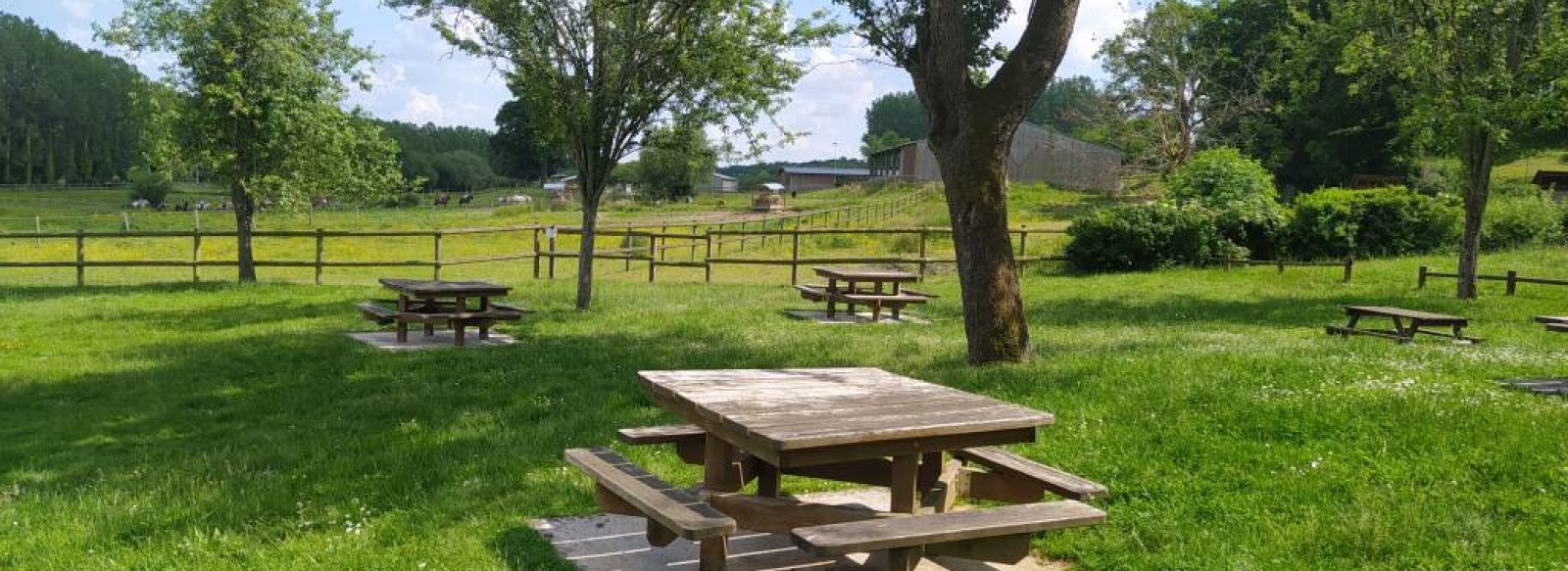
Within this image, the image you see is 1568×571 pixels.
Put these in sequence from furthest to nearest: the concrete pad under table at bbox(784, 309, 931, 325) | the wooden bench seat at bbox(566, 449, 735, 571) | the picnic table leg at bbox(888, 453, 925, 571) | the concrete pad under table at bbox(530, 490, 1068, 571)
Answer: the concrete pad under table at bbox(784, 309, 931, 325), the concrete pad under table at bbox(530, 490, 1068, 571), the picnic table leg at bbox(888, 453, 925, 571), the wooden bench seat at bbox(566, 449, 735, 571)

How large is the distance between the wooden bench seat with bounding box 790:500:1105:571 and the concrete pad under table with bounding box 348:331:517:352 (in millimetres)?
8717

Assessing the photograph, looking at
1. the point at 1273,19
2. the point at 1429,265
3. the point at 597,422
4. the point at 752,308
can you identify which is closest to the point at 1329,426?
the point at 597,422

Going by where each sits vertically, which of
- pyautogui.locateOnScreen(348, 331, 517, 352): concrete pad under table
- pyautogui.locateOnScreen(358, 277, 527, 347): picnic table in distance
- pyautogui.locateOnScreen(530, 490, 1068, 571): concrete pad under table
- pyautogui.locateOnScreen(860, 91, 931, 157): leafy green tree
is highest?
pyautogui.locateOnScreen(860, 91, 931, 157): leafy green tree

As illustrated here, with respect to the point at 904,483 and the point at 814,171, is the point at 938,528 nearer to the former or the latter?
the point at 904,483

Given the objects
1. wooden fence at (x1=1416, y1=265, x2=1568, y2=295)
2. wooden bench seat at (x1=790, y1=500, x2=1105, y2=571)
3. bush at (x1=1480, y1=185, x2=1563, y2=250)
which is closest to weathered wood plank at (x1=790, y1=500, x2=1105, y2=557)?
wooden bench seat at (x1=790, y1=500, x2=1105, y2=571)

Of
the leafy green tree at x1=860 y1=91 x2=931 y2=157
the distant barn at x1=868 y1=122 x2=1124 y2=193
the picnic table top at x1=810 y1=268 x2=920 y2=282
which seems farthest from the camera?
the leafy green tree at x1=860 y1=91 x2=931 y2=157

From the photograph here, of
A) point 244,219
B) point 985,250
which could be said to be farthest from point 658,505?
point 244,219

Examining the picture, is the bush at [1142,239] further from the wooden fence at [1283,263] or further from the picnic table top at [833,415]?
the picnic table top at [833,415]

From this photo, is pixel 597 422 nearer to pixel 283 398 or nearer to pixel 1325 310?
pixel 283 398

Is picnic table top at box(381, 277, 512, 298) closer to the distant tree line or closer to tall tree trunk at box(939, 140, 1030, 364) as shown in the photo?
tall tree trunk at box(939, 140, 1030, 364)

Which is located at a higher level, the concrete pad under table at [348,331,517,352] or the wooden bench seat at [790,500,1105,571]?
the wooden bench seat at [790,500,1105,571]

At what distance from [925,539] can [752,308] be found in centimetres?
1243

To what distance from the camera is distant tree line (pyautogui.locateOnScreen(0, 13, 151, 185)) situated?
90.4m

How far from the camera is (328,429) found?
7430 mm
